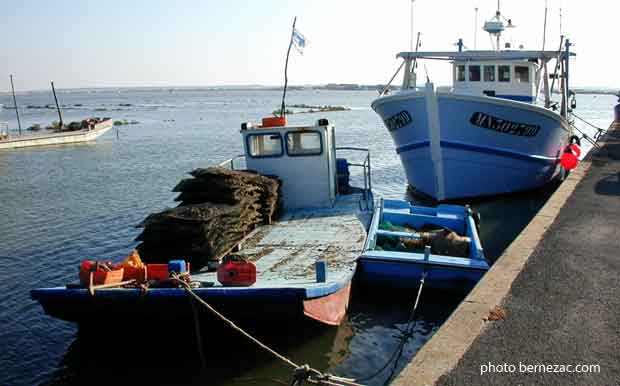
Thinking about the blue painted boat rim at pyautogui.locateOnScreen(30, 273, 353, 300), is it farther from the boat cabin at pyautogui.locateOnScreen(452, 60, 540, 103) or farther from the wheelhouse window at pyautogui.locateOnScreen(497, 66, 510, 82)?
the wheelhouse window at pyautogui.locateOnScreen(497, 66, 510, 82)

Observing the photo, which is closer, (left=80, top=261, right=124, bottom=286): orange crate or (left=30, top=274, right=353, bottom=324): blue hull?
(left=30, top=274, right=353, bottom=324): blue hull

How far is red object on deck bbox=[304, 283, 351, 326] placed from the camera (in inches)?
289

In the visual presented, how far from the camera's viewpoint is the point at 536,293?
21.3 ft

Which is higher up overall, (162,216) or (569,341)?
(162,216)

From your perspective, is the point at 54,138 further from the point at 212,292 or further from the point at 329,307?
the point at 329,307

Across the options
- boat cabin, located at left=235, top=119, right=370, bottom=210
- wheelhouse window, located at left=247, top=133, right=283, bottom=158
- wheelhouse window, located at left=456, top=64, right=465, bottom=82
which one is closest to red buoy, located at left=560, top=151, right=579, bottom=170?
wheelhouse window, located at left=456, top=64, right=465, bottom=82

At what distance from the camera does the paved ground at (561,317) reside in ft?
16.1

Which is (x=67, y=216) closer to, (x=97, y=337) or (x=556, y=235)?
(x=97, y=337)

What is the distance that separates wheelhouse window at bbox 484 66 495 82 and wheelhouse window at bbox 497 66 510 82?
0.64 ft

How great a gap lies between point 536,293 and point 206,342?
447 centimetres

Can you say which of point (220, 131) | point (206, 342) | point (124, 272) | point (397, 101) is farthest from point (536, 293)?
point (220, 131)

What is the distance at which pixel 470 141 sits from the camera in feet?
52.3

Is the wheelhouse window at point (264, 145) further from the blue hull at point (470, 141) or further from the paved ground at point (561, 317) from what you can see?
the paved ground at point (561, 317)

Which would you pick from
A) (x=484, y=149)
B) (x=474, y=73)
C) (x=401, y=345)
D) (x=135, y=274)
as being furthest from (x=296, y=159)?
(x=474, y=73)
